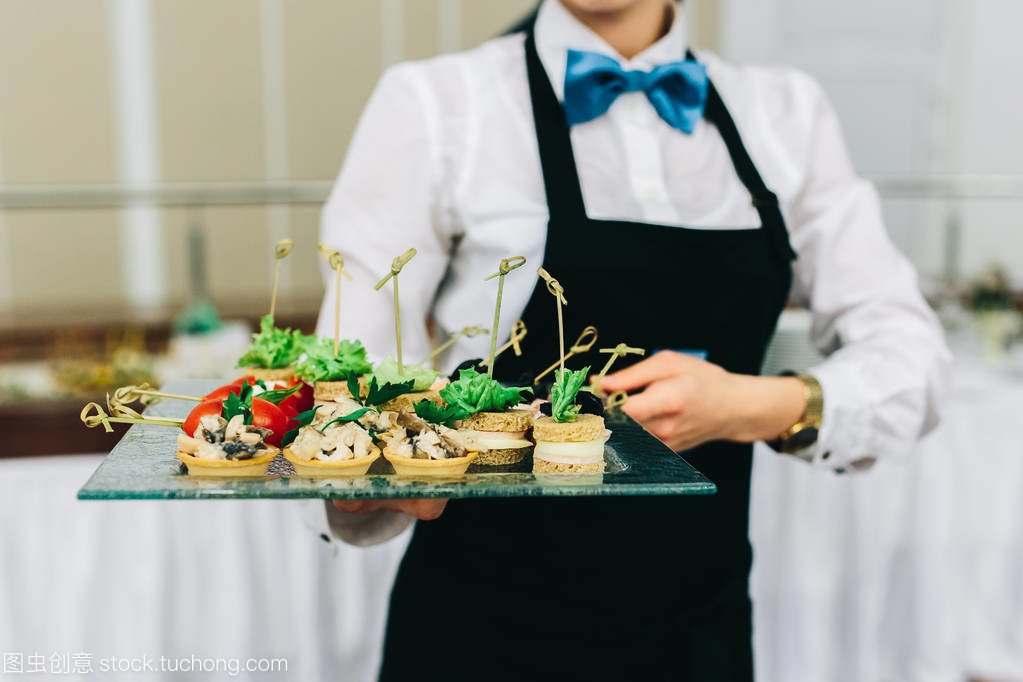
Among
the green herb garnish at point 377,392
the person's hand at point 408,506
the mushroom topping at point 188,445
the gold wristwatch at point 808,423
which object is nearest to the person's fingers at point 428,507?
the person's hand at point 408,506

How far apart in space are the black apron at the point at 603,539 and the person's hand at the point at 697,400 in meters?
0.11

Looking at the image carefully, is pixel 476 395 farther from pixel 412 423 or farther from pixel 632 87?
pixel 632 87

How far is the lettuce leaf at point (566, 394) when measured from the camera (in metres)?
0.79

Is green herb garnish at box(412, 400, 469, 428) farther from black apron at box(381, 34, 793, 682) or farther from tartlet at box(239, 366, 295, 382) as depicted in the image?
black apron at box(381, 34, 793, 682)

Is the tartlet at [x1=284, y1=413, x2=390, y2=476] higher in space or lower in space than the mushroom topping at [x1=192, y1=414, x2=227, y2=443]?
lower

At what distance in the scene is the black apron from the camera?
1145 mm

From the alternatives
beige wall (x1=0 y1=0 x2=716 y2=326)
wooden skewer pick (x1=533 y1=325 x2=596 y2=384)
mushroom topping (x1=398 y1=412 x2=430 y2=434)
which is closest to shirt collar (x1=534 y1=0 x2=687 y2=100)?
wooden skewer pick (x1=533 y1=325 x2=596 y2=384)

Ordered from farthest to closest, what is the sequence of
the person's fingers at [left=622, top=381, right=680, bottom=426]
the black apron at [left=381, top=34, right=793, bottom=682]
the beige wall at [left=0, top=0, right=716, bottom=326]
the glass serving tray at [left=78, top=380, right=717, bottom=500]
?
the beige wall at [left=0, top=0, right=716, bottom=326] < the black apron at [left=381, top=34, right=793, bottom=682] < the person's fingers at [left=622, top=381, right=680, bottom=426] < the glass serving tray at [left=78, top=380, right=717, bottom=500]

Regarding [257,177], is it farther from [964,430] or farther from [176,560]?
[964,430]

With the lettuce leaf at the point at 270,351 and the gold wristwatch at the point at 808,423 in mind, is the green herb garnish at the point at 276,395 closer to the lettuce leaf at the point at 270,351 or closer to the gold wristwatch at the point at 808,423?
the lettuce leaf at the point at 270,351

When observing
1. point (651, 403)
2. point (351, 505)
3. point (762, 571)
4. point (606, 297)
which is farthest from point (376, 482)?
point (762, 571)

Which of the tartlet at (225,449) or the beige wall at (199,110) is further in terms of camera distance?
the beige wall at (199,110)

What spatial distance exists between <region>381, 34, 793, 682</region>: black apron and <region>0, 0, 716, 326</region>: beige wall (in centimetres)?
395

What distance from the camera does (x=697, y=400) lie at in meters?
1.03
